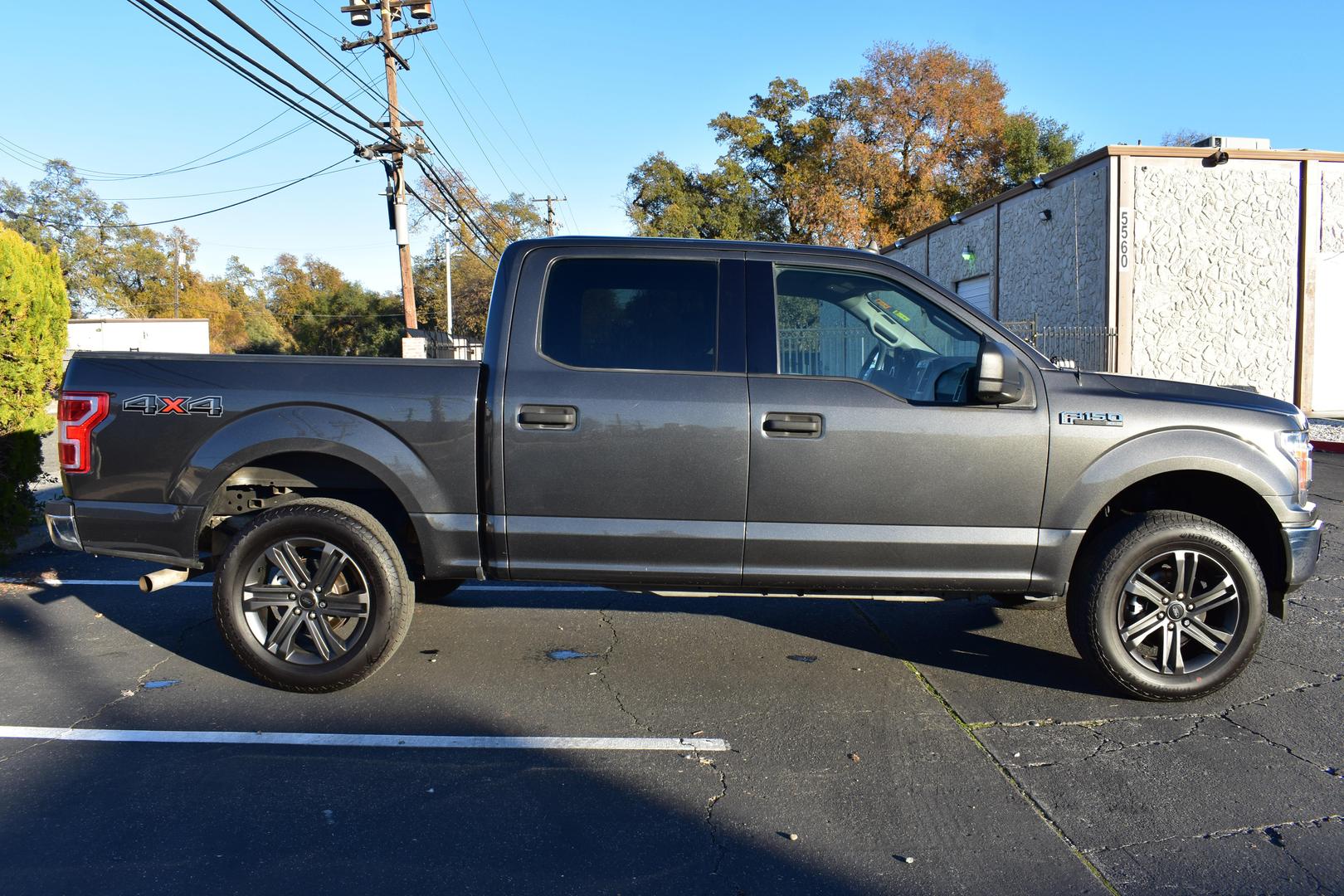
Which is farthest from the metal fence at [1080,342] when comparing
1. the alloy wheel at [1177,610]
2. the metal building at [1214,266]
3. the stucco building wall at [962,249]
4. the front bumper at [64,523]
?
the front bumper at [64,523]

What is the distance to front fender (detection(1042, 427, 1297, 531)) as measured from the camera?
4.18m

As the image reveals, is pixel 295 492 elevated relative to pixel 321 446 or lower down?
lower down

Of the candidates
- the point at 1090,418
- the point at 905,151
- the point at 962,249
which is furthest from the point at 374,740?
the point at 905,151

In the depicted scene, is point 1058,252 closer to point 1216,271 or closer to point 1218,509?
point 1216,271

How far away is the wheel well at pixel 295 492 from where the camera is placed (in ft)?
14.8

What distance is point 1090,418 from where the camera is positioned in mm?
4168

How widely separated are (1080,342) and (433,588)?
56.0ft

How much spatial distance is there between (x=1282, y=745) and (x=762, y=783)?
2.28 m

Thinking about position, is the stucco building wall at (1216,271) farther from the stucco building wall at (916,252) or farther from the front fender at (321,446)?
the front fender at (321,446)

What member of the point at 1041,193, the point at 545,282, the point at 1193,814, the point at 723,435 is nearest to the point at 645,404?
the point at 723,435

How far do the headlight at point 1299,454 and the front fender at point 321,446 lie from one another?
3930 mm

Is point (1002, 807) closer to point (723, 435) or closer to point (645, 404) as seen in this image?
point (723, 435)

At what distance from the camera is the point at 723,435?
4.14 m

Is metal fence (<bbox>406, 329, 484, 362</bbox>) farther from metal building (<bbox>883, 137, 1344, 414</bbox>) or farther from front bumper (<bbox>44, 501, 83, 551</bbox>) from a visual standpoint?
metal building (<bbox>883, 137, 1344, 414</bbox>)
